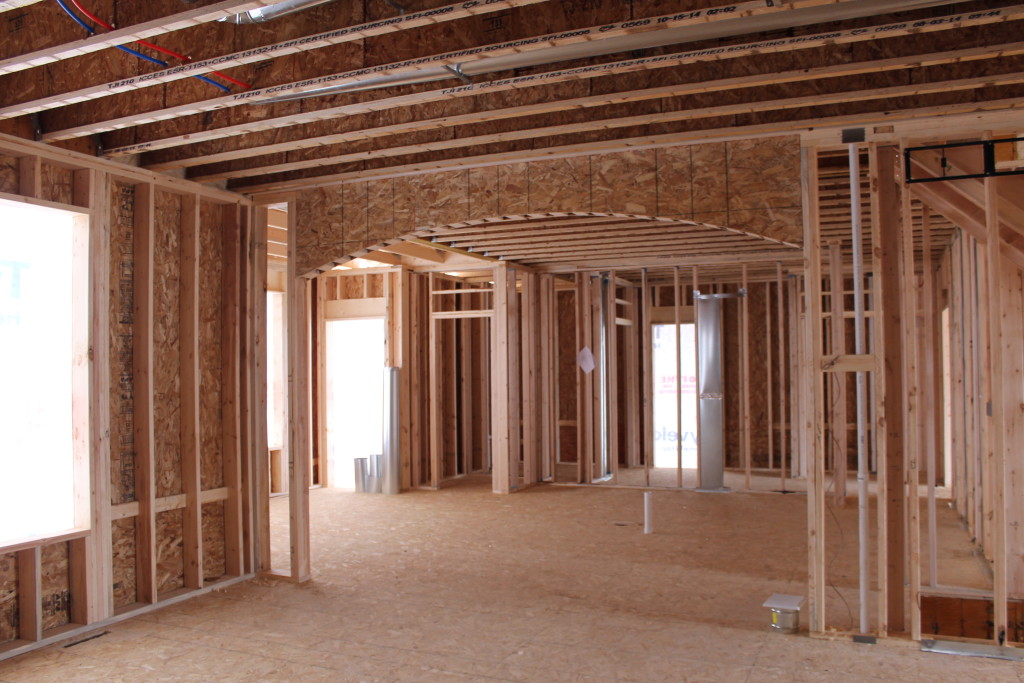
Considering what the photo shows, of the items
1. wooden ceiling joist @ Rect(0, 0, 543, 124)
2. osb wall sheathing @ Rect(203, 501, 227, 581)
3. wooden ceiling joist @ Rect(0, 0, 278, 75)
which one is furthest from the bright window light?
wooden ceiling joist @ Rect(0, 0, 278, 75)

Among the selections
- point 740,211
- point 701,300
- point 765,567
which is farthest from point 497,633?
point 701,300

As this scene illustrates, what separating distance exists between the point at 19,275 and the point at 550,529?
524 cm

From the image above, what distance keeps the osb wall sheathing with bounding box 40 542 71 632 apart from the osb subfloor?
32cm

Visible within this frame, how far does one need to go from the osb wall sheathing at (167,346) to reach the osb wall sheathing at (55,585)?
830 mm

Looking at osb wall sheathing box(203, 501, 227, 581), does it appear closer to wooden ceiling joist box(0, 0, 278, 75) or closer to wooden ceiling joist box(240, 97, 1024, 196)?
wooden ceiling joist box(240, 97, 1024, 196)

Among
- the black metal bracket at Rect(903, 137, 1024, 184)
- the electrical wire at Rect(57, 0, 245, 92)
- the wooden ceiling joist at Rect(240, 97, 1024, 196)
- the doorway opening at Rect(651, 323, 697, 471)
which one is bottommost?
the doorway opening at Rect(651, 323, 697, 471)

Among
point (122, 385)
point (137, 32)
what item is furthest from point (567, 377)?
point (137, 32)

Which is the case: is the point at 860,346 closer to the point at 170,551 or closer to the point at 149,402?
the point at 149,402

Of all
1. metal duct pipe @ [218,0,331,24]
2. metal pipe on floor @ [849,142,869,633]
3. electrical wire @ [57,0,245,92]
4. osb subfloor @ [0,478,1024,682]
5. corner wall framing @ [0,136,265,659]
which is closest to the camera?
metal duct pipe @ [218,0,331,24]

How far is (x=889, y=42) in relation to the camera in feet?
12.2

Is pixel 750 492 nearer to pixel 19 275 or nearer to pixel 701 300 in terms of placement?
pixel 701 300

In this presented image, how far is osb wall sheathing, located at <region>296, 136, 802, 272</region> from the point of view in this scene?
4828 mm

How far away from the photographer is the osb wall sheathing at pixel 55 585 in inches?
192

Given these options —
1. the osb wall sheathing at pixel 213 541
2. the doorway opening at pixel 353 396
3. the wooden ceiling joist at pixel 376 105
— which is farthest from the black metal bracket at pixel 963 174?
the doorway opening at pixel 353 396
